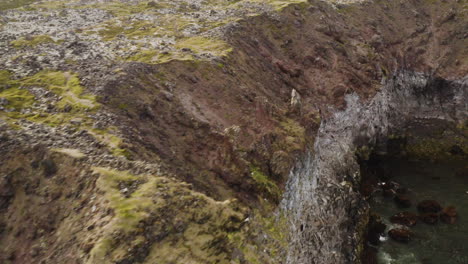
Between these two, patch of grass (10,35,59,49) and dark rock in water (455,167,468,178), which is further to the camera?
dark rock in water (455,167,468,178)

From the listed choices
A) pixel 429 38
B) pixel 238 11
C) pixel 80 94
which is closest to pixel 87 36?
pixel 80 94

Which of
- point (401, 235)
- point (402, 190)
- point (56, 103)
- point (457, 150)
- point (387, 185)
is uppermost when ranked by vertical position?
point (56, 103)

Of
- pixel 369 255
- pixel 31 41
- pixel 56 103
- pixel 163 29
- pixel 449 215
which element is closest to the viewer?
pixel 56 103

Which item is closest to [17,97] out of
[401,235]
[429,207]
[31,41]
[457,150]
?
[31,41]

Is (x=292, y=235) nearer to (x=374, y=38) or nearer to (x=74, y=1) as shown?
(x=374, y=38)

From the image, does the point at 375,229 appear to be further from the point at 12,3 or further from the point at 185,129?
the point at 12,3

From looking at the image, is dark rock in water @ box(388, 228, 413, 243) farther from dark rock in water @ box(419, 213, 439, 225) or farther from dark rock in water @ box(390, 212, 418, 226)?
dark rock in water @ box(419, 213, 439, 225)

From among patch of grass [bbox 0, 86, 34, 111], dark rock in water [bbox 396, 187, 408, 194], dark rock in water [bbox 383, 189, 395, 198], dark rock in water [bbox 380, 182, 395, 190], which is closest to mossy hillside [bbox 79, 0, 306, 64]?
patch of grass [bbox 0, 86, 34, 111]
